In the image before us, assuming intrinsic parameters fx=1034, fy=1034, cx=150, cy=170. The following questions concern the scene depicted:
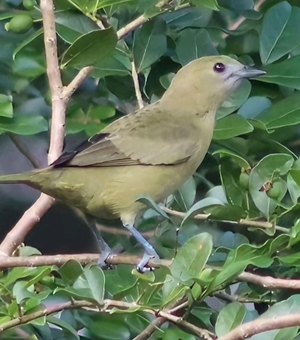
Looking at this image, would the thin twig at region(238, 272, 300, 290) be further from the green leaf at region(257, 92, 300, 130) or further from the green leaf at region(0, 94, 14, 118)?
the green leaf at region(0, 94, 14, 118)

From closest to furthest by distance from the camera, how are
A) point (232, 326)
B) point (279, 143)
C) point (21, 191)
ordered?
point (232, 326)
point (279, 143)
point (21, 191)

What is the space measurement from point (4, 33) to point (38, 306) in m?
0.90

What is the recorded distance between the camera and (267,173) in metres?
1.77

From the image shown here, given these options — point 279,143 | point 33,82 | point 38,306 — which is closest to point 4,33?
point 33,82

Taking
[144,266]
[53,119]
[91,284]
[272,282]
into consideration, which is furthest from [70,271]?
[53,119]

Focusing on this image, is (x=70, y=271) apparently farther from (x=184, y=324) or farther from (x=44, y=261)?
(x=184, y=324)

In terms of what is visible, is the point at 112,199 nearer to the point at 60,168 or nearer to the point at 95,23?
the point at 60,168

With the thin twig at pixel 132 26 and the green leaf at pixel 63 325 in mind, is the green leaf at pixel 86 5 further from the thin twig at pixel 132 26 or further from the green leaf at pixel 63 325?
the green leaf at pixel 63 325

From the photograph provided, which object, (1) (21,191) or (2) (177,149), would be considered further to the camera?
(1) (21,191)

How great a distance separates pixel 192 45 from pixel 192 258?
0.79m

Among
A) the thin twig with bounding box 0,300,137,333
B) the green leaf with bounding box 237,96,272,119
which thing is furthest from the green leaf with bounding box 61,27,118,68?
the thin twig with bounding box 0,300,137,333

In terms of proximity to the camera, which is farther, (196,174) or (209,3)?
(196,174)

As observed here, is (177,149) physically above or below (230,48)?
below

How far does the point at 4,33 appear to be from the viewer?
Result: 2297 mm
